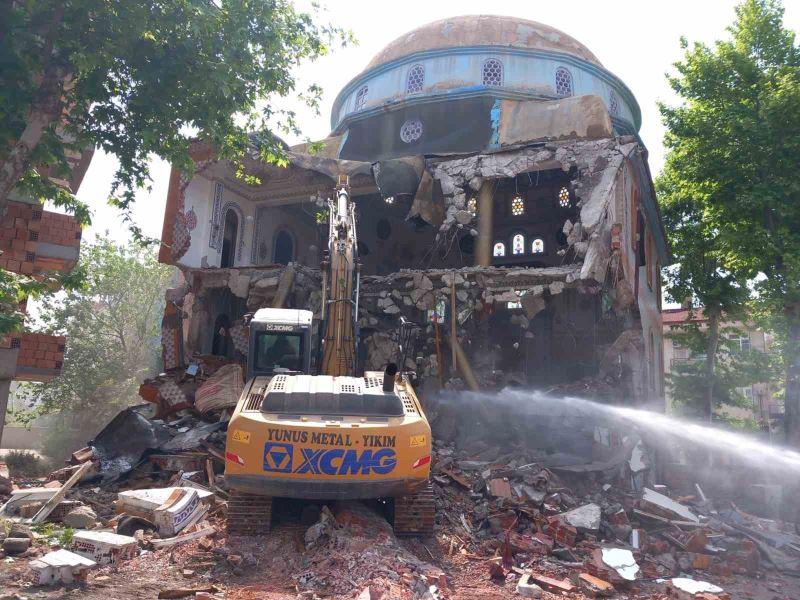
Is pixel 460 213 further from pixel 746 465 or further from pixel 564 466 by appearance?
pixel 746 465

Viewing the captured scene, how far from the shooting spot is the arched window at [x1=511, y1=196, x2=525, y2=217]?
25.0 m

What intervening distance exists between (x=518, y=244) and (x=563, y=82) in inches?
280

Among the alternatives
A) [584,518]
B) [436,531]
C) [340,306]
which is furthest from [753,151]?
[436,531]

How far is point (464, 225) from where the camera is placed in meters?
19.4

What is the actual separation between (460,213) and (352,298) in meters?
7.77

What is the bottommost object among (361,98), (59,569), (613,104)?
(59,569)

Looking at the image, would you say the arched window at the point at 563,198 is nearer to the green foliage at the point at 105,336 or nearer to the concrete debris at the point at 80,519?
the concrete debris at the point at 80,519

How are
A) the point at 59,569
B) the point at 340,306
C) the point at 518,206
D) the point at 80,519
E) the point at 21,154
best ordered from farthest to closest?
1. the point at 518,206
2. the point at 340,306
3. the point at 80,519
4. the point at 21,154
5. the point at 59,569

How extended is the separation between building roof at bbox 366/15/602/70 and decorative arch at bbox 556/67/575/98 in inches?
36.5

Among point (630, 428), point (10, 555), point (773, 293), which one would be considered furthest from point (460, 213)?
point (10, 555)

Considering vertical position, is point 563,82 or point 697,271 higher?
point 563,82

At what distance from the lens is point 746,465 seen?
1848 centimetres

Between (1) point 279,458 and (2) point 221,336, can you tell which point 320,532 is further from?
(2) point 221,336

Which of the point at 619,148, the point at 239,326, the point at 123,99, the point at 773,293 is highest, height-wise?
the point at 619,148
